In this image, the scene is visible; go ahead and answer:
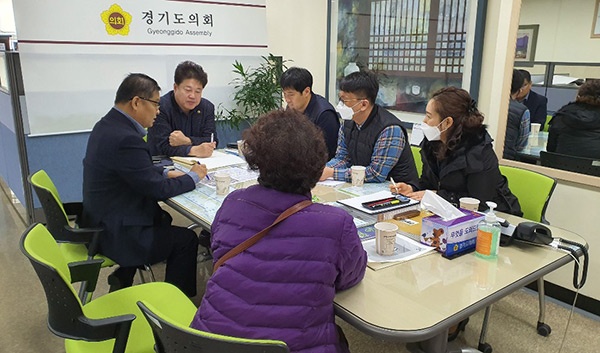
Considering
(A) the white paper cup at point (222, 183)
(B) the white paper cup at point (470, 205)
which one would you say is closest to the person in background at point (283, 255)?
(B) the white paper cup at point (470, 205)

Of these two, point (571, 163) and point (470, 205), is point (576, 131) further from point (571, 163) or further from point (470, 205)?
point (470, 205)

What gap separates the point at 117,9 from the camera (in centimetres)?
360

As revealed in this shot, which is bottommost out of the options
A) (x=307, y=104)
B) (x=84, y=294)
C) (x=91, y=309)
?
(x=84, y=294)

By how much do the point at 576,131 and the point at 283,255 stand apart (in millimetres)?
2233

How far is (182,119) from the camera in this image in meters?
3.07

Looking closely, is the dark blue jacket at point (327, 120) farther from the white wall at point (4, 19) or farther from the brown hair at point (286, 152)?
the white wall at point (4, 19)

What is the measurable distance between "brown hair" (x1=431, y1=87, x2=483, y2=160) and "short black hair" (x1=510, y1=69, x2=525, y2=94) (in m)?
0.97

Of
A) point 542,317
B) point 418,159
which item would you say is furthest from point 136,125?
point 542,317

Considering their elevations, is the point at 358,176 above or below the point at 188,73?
below

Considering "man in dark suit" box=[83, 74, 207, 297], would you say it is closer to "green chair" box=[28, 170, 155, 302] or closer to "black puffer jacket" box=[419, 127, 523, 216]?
"green chair" box=[28, 170, 155, 302]

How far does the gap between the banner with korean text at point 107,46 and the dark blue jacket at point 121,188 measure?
1.72m

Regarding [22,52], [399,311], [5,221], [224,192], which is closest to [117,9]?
[22,52]

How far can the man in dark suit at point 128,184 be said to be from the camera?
1.99 metres

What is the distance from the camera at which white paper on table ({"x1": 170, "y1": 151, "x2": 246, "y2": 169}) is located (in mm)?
2654
